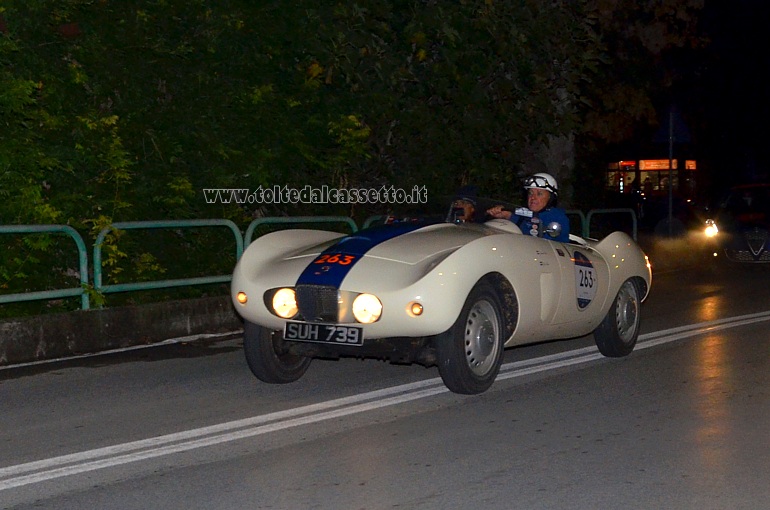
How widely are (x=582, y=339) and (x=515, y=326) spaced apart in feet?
8.64

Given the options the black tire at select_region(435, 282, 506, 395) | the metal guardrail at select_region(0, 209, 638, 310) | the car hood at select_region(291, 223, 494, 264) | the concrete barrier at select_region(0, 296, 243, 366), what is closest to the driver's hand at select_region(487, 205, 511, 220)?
the car hood at select_region(291, 223, 494, 264)

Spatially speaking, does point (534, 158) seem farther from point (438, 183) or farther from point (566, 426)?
point (566, 426)

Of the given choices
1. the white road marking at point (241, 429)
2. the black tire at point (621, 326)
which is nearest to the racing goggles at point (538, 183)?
the black tire at point (621, 326)

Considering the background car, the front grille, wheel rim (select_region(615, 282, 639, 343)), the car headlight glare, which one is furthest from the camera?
the car headlight glare

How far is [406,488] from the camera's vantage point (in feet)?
19.2

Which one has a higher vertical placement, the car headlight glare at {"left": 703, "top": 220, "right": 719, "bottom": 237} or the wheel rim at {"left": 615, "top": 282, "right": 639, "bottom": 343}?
the car headlight glare at {"left": 703, "top": 220, "right": 719, "bottom": 237}

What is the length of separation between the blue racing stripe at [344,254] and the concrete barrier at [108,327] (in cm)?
311

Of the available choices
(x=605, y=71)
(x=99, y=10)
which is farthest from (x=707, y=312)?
(x=605, y=71)

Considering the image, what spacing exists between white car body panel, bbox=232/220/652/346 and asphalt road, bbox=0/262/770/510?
496 mm

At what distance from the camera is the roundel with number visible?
9.34m

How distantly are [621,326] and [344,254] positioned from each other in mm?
2892

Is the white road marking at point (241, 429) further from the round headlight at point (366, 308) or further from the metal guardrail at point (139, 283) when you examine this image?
the metal guardrail at point (139, 283)

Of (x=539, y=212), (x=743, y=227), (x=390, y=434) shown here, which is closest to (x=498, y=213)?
(x=539, y=212)

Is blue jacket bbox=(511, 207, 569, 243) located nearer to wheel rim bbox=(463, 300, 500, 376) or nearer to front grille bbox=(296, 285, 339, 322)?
wheel rim bbox=(463, 300, 500, 376)
